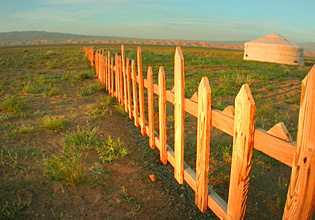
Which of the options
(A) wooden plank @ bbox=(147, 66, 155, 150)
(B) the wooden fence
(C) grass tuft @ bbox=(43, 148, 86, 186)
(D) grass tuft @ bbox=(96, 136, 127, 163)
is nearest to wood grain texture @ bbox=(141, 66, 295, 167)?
(B) the wooden fence

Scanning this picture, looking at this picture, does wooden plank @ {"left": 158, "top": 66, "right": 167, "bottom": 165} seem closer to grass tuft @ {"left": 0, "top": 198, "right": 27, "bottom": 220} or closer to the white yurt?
grass tuft @ {"left": 0, "top": 198, "right": 27, "bottom": 220}

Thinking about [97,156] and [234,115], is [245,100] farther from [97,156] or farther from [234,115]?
[97,156]

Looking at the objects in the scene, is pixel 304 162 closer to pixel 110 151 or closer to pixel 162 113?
pixel 162 113

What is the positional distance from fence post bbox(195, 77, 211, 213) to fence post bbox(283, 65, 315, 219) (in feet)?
2.48

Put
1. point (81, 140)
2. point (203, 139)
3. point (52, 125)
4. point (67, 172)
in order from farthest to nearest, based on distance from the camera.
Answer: point (52, 125)
point (81, 140)
point (67, 172)
point (203, 139)

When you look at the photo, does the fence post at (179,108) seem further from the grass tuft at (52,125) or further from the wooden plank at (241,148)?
the grass tuft at (52,125)

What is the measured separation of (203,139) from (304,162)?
34.0 inches

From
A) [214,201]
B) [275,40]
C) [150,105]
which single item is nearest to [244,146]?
[214,201]

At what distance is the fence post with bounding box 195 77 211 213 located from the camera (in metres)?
1.91

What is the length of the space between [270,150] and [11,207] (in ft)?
7.81

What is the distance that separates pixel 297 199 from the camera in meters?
1.31

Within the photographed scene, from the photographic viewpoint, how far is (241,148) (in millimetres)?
1621

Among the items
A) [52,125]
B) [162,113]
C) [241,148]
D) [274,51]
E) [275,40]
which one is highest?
[275,40]

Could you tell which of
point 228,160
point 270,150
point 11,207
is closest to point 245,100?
point 270,150
